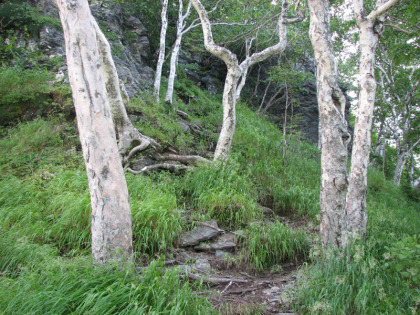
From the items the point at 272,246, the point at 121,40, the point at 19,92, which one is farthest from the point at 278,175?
the point at 121,40

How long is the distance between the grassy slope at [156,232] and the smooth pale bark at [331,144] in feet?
1.39

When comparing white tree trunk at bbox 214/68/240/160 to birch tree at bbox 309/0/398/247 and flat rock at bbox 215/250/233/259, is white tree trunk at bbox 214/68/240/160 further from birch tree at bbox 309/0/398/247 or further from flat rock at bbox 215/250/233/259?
birch tree at bbox 309/0/398/247

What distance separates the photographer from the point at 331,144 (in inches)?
149

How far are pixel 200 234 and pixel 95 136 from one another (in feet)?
8.39

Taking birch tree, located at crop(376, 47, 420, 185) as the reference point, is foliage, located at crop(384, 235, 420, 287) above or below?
below

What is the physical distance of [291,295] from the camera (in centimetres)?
338

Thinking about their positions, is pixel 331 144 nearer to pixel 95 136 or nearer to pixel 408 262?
pixel 408 262

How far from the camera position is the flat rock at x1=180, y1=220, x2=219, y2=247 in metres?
4.47

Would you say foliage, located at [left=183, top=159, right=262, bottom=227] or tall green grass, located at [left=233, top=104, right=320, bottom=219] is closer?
foliage, located at [left=183, top=159, right=262, bottom=227]

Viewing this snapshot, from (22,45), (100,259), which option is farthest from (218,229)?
(22,45)

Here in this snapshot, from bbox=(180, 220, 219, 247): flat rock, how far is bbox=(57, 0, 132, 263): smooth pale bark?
1473mm

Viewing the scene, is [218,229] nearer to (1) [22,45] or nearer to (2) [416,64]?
(1) [22,45]

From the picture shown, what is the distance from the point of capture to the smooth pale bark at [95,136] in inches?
120

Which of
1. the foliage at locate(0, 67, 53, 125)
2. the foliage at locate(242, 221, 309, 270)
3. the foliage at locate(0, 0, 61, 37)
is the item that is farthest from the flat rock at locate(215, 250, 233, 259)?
the foliage at locate(0, 0, 61, 37)
